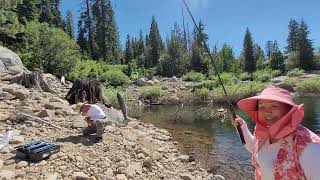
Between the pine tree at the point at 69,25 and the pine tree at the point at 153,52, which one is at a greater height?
the pine tree at the point at 69,25

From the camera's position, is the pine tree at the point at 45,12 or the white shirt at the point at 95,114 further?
the pine tree at the point at 45,12

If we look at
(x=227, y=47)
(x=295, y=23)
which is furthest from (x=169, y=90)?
(x=295, y=23)

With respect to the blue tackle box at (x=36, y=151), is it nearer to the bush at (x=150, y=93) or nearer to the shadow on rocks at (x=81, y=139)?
the shadow on rocks at (x=81, y=139)

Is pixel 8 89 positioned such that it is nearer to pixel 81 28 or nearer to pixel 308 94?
pixel 308 94

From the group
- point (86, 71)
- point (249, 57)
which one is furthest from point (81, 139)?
point (249, 57)

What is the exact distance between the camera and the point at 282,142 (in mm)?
2887

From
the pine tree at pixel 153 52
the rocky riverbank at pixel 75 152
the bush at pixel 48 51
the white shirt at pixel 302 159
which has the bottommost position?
the rocky riverbank at pixel 75 152

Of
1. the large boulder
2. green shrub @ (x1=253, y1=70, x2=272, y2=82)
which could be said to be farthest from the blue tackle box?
green shrub @ (x1=253, y1=70, x2=272, y2=82)

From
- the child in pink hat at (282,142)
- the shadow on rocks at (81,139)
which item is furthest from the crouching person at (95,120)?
the child in pink hat at (282,142)

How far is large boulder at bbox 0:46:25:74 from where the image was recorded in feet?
66.9

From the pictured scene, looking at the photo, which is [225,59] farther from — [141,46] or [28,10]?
[28,10]

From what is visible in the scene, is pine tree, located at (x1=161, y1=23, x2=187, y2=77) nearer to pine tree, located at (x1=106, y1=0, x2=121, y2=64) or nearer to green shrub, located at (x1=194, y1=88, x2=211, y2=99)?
pine tree, located at (x1=106, y1=0, x2=121, y2=64)

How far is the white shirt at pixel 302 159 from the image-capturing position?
2.70 metres

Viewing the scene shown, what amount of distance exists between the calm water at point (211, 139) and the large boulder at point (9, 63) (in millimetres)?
6790
